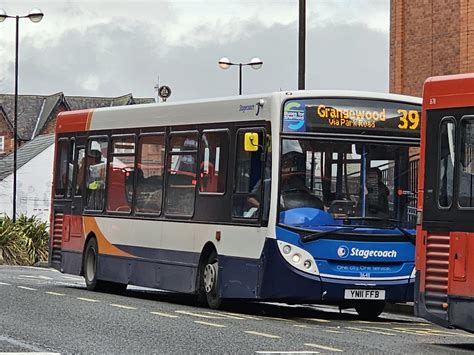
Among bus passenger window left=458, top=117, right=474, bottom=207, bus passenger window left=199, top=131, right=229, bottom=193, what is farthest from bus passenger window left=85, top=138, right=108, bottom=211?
bus passenger window left=458, top=117, right=474, bottom=207

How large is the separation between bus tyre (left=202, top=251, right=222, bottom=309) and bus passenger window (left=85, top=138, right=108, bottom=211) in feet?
13.5

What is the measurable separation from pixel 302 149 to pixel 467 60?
57.3 ft

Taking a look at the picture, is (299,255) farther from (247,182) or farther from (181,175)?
(181,175)

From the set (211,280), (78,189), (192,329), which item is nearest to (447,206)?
(192,329)

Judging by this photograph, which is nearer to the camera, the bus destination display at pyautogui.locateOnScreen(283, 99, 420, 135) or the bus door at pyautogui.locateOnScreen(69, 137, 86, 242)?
the bus destination display at pyautogui.locateOnScreen(283, 99, 420, 135)

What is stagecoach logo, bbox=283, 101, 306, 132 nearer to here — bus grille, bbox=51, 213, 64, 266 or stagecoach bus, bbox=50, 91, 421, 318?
stagecoach bus, bbox=50, 91, 421, 318

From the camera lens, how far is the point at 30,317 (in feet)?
52.6

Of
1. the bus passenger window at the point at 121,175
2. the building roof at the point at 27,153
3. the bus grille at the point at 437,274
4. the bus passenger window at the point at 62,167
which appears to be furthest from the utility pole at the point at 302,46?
the building roof at the point at 27,153

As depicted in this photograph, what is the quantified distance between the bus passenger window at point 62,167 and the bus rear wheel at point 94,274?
1.67m

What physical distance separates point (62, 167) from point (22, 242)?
748 inches

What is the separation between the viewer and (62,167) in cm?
2436

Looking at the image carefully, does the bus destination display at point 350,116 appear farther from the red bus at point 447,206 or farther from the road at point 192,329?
the red bus at point 447,206

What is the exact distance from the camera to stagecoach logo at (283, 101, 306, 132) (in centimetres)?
1711

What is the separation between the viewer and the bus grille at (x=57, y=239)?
24203 millimetres
